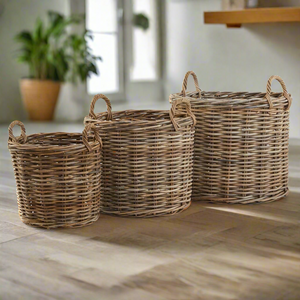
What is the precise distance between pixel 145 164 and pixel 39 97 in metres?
3.15

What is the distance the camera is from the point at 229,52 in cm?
362

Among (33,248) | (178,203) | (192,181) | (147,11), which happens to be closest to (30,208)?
(33,248)

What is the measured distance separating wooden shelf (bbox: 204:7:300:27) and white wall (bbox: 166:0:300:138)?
25 cm

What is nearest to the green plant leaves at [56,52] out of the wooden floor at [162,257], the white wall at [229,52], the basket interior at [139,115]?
the white wall at [229,52]

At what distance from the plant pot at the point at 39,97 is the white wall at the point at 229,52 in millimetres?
1129

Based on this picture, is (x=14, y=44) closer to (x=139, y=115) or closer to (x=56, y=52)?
(x=56, y=52)

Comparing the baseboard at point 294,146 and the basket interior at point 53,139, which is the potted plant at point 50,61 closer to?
the baseboard at point 294,146

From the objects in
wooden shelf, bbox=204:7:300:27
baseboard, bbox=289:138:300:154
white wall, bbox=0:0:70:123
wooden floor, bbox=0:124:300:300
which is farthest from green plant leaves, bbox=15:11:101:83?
wooden floor, bbox=0:124:300:300

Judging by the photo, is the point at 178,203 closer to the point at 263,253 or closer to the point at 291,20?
the point at 263,253

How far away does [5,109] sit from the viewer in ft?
15.1

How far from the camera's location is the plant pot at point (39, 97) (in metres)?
4.43

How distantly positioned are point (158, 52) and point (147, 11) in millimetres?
404

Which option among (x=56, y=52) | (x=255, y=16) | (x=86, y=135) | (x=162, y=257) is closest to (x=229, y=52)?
(x=255, y=16)

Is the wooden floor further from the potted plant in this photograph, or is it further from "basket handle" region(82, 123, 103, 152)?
the potted plant
